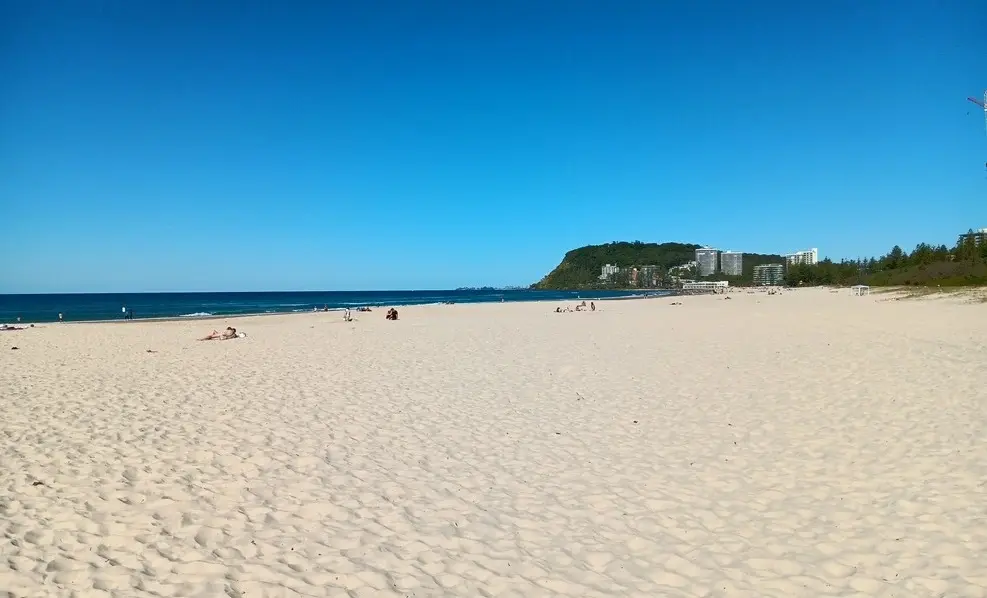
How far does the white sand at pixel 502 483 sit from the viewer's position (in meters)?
4.20

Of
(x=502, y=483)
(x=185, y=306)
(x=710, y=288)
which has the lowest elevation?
(x=502, y=483)

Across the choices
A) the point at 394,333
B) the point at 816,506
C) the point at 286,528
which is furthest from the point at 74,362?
the point at 816,506

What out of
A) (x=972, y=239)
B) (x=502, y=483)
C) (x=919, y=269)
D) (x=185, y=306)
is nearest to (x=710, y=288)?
(x=972, y=239)

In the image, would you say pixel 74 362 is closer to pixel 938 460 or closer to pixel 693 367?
pixel 693 367

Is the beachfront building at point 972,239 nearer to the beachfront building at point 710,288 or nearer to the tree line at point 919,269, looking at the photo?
the tree line at point 919,269

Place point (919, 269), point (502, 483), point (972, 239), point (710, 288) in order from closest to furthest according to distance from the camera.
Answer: point (502, 483), point (919, 269), point (972, 239), point (710, 288)

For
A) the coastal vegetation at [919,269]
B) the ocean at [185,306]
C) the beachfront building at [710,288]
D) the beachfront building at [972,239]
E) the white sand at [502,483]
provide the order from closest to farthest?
1. the white sand at [502,483]
2. the ocean at [185,306]
3. the coastal vegetation at [919,269]
4. the beachfront building at [972,239]
5. the beachfront building at [710,288]

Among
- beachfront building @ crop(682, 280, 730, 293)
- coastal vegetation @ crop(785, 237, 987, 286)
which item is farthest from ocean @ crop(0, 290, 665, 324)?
coastal vegetation @ crop(785, 237, 987, 286)

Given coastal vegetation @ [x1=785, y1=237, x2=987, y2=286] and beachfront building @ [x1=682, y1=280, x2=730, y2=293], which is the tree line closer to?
coastal vegetation @ [x1=785, y1=237, x2=987, y2=286]

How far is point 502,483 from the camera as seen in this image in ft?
20.1

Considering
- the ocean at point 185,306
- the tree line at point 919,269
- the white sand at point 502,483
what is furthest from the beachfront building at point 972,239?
the white sand at point 502,483

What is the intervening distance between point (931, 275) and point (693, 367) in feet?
233

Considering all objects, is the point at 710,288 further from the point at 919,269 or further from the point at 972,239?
the point at 919,269

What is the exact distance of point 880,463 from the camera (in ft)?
21.2
